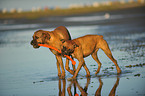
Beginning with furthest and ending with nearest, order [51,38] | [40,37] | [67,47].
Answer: [51,38] → [40,37] → [67,47]

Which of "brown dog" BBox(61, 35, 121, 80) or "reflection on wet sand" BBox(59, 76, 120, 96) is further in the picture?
"brown dog" BBox(61, 35, 121, 80)

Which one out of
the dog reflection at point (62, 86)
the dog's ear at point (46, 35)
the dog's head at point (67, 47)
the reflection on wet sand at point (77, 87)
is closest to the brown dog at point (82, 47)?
the dog's head at point (67, 47)

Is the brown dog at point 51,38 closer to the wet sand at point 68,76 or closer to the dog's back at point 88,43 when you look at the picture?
the dog's back at point 88,43

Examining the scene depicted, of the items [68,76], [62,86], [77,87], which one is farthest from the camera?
[68,76]

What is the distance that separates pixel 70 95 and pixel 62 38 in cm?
343

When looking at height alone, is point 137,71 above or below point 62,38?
below

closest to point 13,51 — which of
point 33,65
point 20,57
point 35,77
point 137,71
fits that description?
point 20,57

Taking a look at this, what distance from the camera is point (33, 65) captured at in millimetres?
18188

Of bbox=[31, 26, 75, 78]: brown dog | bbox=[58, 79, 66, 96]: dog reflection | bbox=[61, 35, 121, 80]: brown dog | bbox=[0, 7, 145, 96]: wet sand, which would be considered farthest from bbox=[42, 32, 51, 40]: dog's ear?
bbox=[58, 79, 66, 96]: dog reflection

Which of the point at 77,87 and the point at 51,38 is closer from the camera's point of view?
the point at 77,87

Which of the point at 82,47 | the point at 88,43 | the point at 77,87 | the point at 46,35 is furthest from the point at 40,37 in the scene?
the point at 77,87

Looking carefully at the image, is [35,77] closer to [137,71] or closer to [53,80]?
[53,80]

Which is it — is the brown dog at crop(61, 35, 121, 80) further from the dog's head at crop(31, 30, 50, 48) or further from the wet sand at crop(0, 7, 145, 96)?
the dog's head at crop(31, 30, 50, 48)

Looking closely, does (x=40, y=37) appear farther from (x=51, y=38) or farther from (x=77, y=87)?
(x=77, y=87)
